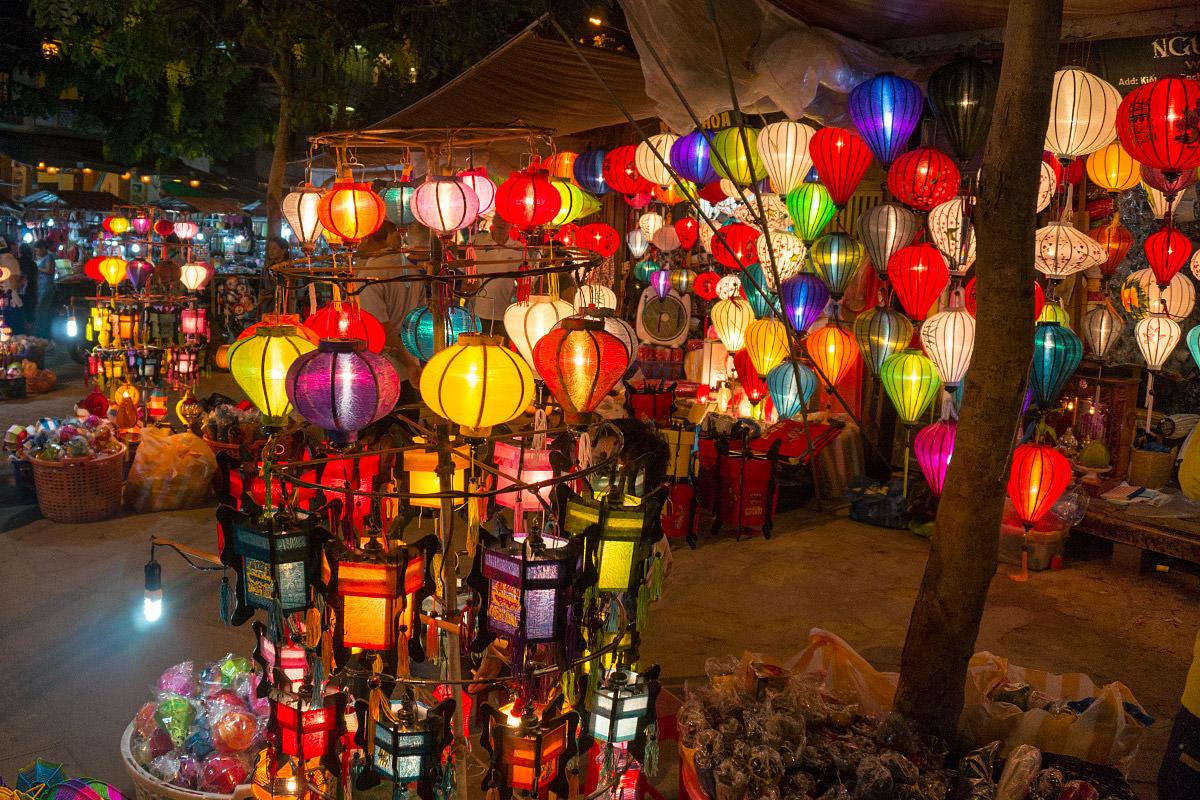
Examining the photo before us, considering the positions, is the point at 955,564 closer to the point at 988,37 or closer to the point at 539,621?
the point at 539,621

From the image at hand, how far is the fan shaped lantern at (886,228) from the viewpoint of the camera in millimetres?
5484

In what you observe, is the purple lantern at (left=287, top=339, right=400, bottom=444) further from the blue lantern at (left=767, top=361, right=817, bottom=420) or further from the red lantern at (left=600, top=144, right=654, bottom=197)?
the red lantern at (left=600, top=144, right=654, bottom=197)

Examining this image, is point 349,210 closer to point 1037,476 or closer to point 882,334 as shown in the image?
point 882,334

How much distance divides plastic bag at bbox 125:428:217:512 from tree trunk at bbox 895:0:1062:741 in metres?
6.01

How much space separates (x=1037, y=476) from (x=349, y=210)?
3722mm

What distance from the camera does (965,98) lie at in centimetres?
428

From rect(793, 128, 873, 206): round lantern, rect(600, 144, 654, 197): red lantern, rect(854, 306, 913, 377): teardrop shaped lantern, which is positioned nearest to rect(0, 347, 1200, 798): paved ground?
rect(854, 306, 913, 377): teardrop shaped lantern

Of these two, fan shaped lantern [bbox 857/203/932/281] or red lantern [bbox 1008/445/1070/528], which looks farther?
fan shaped lantern [bbox 857/203/932/281]

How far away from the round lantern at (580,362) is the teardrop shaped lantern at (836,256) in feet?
11.3

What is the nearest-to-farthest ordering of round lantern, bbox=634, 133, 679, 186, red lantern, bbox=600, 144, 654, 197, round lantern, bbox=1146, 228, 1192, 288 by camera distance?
round lantern, bbox=1146, 228, 1192, 288 → round lantern, bbox=634, 133, 679, 186 → red lantern, bbox=600, 144, 654, 197

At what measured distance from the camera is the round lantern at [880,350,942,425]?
4828 millimetres

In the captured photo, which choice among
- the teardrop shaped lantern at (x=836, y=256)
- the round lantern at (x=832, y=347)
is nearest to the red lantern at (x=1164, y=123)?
the teardrop shaped lantern at (x=836, y=256)

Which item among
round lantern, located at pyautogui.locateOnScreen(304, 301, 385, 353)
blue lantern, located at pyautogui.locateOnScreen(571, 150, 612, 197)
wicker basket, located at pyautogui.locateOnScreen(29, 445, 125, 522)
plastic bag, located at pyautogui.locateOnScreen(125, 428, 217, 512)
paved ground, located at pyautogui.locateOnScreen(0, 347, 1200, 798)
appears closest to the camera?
round lantern, located at pyautogui.locateOnScreen(304, 301, 385, 353)

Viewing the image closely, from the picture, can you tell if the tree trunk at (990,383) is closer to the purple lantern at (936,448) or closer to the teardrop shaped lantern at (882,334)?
the purple lantern at (936,448)
